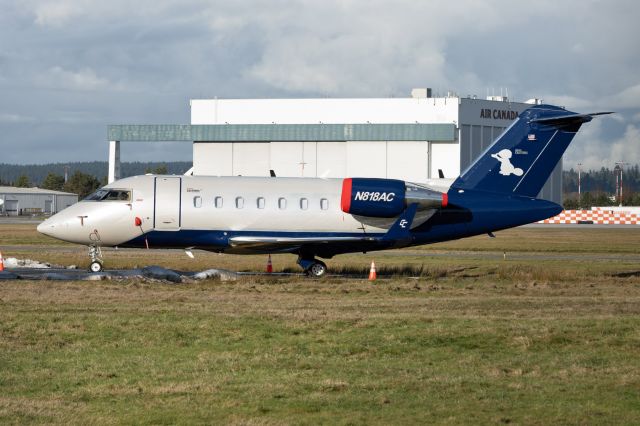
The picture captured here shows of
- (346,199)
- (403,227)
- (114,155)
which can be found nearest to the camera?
(403,227)

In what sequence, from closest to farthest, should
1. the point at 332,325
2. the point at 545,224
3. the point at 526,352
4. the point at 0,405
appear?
the point at 0,405, the point at 526,352, the point at 332,325, the point at 545,224

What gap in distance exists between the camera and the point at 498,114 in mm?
110188

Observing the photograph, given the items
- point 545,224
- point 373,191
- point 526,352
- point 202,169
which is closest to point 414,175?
point 545,224

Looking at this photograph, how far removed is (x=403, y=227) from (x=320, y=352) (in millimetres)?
16157

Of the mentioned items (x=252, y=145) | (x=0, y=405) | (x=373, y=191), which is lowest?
(x=0, y=405)

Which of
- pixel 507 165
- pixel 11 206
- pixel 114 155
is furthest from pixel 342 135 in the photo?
pixel 11 206

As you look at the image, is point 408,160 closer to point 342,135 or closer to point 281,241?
point 342,135

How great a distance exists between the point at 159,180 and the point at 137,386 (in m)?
20.6

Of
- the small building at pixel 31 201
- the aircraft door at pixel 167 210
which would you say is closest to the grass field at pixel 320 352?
the aircraft door at pixel 167 210

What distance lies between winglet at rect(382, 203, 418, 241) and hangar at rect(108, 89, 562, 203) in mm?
66246

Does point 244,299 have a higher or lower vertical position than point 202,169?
lower

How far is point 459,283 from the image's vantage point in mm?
33906

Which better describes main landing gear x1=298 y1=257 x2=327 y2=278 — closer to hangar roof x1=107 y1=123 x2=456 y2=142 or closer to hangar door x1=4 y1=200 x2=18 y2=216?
hangar roof x1=107 y1=123 x2=456 y2=142

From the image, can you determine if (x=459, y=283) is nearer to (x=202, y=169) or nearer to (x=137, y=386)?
(x=137, y=386)
